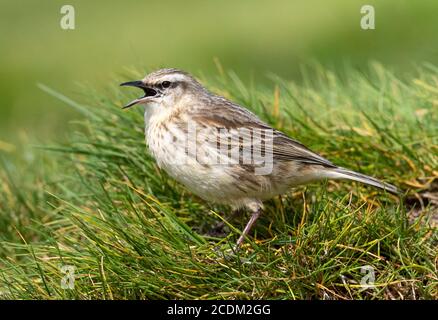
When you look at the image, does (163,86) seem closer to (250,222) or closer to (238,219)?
(238,219)

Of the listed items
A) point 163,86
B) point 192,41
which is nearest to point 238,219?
point 163,86

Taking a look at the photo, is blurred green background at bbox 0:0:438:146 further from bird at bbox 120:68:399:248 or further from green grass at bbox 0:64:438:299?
bird at bbox 120:68:399:248

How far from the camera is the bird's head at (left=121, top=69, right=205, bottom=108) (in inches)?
253

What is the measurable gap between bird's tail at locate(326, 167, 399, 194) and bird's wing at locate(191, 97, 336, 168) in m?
0.07

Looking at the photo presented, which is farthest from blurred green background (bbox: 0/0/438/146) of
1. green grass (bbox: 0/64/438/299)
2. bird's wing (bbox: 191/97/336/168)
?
bird's wing (bbox: 191/97/336/168)

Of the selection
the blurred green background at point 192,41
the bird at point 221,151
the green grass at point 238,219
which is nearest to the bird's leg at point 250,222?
the bird at point 221,151

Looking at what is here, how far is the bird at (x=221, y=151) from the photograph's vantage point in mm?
5984

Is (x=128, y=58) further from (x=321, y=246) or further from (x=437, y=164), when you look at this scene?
(x=321, y=246)

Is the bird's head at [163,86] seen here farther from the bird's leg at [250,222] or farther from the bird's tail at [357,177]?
the bird's tail at [357,177]

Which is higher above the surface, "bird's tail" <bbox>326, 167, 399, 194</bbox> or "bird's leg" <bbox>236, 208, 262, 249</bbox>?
"bird's tail" <bbox>326, 167, 399, 194</bbox>

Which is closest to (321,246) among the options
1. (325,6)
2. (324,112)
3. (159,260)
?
(159,260)

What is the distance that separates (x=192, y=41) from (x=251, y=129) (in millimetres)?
10109

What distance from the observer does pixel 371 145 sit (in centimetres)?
677

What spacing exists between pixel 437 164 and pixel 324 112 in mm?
1483
